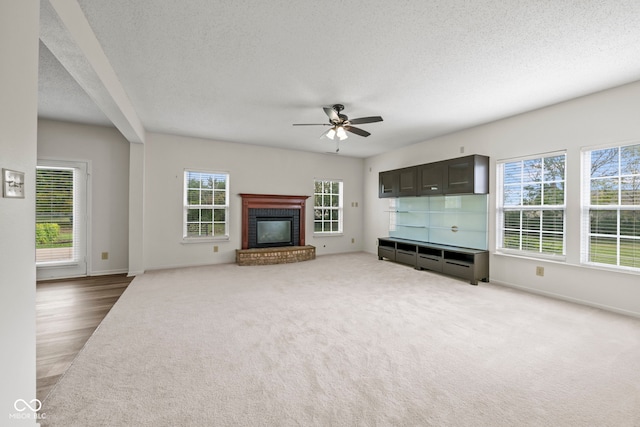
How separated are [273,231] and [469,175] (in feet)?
13.8

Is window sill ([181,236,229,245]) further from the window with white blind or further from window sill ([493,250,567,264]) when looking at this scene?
window sill ([493,250,567,264])

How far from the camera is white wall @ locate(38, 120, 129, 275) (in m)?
4.85

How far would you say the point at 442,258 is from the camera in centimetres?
507

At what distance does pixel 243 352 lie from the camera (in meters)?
2.33

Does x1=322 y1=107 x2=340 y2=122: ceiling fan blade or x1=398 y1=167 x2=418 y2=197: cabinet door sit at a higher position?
x1=322 y1=107 x2=340 y2=122: ceiling fan blade

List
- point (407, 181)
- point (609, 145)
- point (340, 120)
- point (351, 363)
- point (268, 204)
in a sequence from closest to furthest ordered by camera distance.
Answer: point (351, 363)
point (609, 145)
point (340, 120)
point (407, 181)
point (268, 204)

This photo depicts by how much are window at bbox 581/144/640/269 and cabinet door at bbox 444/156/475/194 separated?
1387mm

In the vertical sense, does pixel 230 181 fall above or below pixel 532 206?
above

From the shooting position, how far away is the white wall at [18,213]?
3.74ft

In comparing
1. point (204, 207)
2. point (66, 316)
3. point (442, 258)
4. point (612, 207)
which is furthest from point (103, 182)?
point (612, 207)

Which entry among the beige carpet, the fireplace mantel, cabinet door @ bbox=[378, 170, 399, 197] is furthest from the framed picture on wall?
cabinet door @ bbox=[378, 170, 399, 197]

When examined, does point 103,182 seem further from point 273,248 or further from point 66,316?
point 273,248

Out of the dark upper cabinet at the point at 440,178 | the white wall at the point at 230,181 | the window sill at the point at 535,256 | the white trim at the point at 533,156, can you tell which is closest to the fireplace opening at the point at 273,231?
the white wall at the point at 230,181

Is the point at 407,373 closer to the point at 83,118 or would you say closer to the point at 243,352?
the point at 243,352
